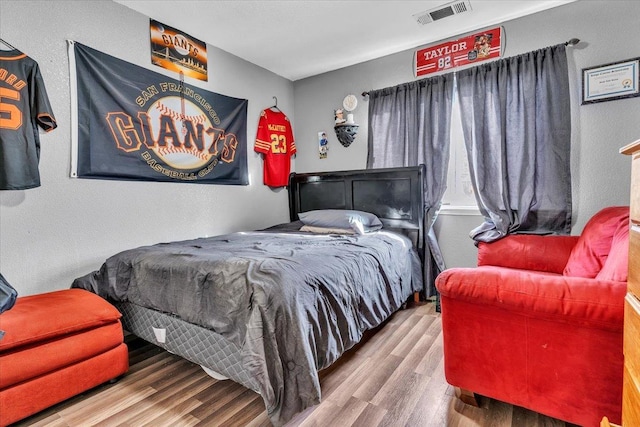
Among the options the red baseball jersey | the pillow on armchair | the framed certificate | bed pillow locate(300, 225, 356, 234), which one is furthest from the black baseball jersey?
the framed certificate

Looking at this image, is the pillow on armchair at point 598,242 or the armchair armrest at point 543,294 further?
the pillow on armchair at point 598,242

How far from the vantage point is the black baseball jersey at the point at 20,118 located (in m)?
1.80

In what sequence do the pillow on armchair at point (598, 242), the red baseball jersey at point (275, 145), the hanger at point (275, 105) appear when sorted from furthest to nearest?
the hanger at point (275, 105)
the red baseball jersey at point (275, 145)
the pillow on armchair at point (598, 242)

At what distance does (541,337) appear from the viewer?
1235 mm

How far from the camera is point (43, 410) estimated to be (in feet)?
5.01

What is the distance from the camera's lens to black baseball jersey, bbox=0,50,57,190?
1.80m

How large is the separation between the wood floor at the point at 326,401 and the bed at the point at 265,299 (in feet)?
0.54

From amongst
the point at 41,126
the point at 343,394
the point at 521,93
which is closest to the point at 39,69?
the point at 41,126

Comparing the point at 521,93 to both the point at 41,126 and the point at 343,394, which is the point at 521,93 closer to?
the point at 343,394

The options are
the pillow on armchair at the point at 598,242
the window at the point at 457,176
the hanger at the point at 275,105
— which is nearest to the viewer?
the pillow on armchair at the point at 598,242

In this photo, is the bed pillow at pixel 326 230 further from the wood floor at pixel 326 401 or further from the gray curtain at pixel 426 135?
the wood floor at pixel 326 401

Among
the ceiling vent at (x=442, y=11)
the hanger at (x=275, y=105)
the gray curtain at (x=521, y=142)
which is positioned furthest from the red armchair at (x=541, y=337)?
the hanger at (x=275, y=105)

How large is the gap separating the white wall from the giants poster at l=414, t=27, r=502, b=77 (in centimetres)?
216

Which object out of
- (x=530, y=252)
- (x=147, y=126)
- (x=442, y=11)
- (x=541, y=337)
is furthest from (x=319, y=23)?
(x=541, y=337)
